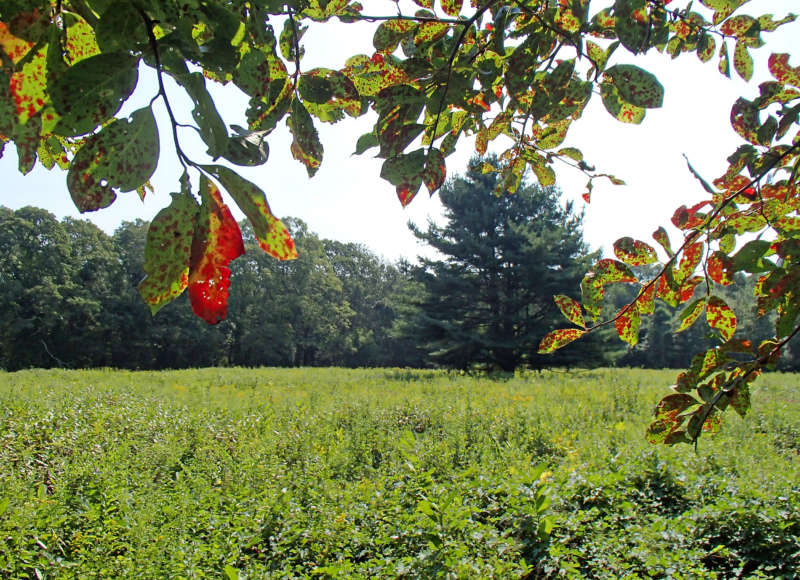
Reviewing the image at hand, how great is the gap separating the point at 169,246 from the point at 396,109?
1.12 ft

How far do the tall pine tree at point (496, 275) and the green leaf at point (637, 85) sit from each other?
16.6 metres

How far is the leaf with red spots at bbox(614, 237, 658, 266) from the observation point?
84 centimetres

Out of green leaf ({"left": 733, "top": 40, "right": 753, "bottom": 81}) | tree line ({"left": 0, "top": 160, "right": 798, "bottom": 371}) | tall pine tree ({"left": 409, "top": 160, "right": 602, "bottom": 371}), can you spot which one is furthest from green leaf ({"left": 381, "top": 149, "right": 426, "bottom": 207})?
tall pine tree ({"left": 409, "top": 160, "right": 602, "bottom": 371})

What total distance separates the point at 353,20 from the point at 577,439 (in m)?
6.37

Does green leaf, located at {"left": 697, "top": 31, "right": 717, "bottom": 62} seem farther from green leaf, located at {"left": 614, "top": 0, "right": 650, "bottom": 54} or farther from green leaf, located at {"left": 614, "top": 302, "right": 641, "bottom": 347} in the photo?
green leaf, located at {"left": 614, "top": 302, "right": 641, "bottom": 347}

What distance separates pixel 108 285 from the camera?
2788 centimetres

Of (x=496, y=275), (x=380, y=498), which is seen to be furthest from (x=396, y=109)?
(x=496, y=275)

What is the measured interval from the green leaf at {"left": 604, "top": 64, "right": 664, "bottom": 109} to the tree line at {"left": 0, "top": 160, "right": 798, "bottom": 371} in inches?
342

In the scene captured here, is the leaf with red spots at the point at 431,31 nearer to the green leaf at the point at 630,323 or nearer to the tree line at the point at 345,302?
the green leaf at the point at 630,323

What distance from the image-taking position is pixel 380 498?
12.6 feet

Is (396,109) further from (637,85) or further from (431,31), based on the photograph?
(637,85)

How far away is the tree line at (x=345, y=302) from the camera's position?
709 inches

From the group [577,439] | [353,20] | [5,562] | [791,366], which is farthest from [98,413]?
[791,366]

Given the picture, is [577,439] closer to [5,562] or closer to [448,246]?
[5,562]
